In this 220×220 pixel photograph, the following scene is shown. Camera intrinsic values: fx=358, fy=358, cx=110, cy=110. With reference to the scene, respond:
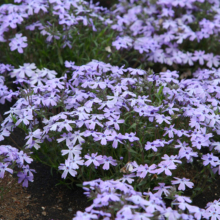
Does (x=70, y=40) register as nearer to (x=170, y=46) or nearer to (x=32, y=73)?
(x=32, y=73)

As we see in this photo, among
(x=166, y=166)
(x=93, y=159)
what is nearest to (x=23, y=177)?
(x=93, y=159)

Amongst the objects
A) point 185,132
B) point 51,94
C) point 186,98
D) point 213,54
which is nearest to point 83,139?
point 51,94

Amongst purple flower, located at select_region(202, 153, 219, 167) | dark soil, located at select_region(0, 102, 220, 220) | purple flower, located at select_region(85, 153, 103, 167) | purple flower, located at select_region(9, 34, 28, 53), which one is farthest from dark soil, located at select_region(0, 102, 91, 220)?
purple flower, located at select_region(9, 34, 28, 53)

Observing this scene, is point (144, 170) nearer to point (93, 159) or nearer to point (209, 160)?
point (93, 159)

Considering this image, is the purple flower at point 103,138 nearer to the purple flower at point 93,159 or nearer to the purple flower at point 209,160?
the purple flower at point 93,159

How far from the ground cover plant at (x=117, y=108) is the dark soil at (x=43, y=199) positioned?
0.10m

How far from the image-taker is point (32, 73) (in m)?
3.72

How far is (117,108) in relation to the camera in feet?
9.87

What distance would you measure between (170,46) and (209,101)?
1.55 m

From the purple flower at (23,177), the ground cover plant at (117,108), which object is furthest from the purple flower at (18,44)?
the purple flower at (23,177)

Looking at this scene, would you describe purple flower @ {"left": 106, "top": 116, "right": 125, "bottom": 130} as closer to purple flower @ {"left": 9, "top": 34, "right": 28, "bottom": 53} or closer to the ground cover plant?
the ground cover plant

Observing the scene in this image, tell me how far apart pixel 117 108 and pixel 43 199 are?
105cm

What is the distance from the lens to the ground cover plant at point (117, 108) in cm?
275

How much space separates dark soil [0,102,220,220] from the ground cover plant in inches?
3.9
